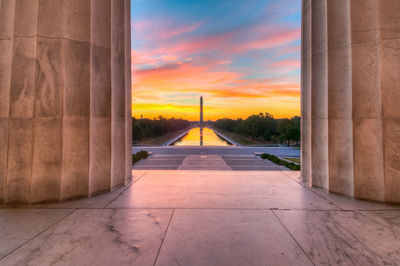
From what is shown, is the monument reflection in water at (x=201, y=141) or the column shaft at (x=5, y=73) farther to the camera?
the monument reflection in water at (x=201, y=141)

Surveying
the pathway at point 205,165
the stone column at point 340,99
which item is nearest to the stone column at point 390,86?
the stone column at point 340,99

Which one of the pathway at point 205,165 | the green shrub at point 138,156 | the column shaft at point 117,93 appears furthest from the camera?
the green shrub at point 138,156

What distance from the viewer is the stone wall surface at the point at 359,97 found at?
4.68 meters

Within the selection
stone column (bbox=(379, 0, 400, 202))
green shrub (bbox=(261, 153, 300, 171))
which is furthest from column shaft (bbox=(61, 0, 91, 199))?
green shrub (bbox=(261, 153, 300, 171))

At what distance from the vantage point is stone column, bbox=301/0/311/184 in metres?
5.89

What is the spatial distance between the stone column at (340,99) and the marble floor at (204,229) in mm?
495

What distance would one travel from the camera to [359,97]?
487 cm

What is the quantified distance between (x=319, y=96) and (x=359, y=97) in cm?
85

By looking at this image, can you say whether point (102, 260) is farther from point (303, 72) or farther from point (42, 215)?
point (303, 72)

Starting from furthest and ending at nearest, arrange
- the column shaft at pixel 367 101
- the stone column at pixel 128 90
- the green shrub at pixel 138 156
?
the green shrub at pixel 138 156 → the stone column at pixel 128 90 → the column shaft at pixel 367 101

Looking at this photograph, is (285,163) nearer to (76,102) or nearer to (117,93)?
(117,93)

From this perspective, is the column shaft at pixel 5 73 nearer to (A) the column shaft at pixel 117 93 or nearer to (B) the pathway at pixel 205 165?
(A) the column shaft at pixel 117 93

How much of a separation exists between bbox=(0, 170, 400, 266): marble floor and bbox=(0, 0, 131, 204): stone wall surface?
0.54 metres

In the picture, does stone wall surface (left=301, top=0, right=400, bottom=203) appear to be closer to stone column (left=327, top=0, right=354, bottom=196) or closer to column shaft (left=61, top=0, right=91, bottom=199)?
stone column (left=327, top=0, right=354, bottom=196)
